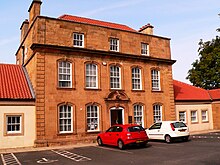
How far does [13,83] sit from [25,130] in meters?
4.44

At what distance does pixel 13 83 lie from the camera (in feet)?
71.0

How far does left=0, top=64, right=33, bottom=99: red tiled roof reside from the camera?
783 inches

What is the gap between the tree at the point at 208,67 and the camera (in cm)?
4225

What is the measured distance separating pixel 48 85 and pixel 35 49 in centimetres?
304

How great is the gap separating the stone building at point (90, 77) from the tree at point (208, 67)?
1769 cm

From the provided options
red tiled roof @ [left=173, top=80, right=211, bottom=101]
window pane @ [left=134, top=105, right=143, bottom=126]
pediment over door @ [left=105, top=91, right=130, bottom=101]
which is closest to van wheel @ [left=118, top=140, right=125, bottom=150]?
pediment over door @ [left=105, top=91, right=130, bottom=101]

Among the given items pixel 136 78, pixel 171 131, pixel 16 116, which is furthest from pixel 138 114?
pixel 16 116

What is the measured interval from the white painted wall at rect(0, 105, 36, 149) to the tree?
106ft

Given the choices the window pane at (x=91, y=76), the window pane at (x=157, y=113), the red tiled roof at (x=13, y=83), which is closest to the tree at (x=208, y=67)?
the window pane at (x=157, y=113)

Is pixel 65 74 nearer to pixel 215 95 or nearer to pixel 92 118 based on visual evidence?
pixel 92 118

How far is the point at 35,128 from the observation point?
779 inches

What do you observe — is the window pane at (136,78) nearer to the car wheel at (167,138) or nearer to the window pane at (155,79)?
the window pane at (155,79)

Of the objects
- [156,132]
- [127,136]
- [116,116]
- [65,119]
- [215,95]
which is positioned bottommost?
[156,132]

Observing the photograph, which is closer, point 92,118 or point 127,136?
point 127,136
